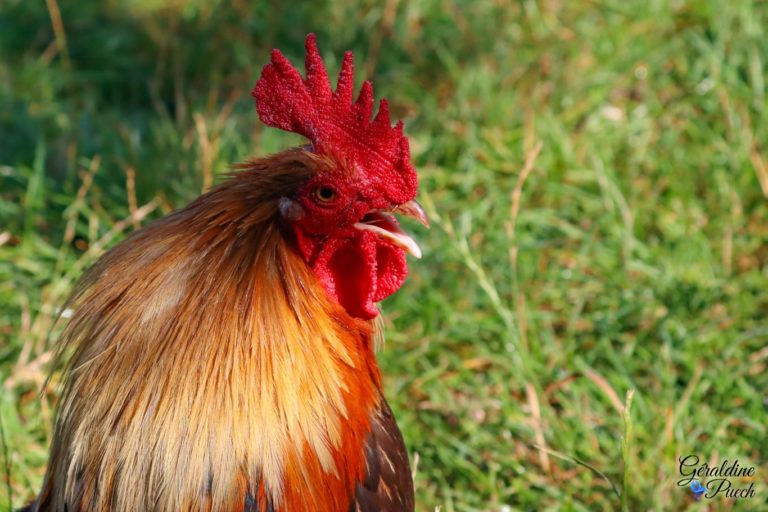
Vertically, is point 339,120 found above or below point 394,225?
above

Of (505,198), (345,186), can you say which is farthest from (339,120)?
(505,198)

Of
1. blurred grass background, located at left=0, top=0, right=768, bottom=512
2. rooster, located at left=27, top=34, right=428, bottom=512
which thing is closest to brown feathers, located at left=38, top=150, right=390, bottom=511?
rooster, located at left=27, top=34, right=428, bottom=512

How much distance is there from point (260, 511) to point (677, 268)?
8.20ft

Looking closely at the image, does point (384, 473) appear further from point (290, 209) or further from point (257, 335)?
point (290, 209)

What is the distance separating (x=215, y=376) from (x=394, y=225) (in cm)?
57

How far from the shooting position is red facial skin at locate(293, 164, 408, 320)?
90.4 inches

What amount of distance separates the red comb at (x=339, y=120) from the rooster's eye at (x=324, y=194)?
0.30 ft

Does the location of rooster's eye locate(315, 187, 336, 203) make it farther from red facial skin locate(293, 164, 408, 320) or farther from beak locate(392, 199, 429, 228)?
beak locate(392, 199, 429, 228)

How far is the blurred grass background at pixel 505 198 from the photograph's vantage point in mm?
3463

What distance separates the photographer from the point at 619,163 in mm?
4719

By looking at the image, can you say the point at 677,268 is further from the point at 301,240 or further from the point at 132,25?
the point at 132,25

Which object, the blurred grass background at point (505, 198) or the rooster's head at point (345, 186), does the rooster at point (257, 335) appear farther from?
the blurred grass background at point (505, 198)

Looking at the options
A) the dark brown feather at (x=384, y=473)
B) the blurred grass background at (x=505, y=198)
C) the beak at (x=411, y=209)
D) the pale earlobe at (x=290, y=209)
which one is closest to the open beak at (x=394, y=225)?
the beak at (x=411, y=209)

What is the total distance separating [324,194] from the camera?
2.30 meters
